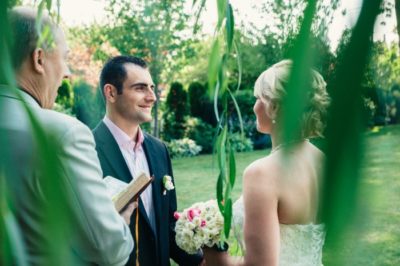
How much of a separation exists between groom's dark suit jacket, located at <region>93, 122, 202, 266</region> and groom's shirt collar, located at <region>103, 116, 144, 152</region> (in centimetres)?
3

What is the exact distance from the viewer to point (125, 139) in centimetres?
280

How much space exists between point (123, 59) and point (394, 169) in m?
2.87

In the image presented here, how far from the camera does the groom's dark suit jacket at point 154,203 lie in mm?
2531

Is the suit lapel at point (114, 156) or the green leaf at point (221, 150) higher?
the green leaf at point (221, 150)

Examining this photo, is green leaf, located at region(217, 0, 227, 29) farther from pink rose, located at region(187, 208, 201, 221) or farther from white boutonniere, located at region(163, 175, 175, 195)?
white boutonniere, located at region(163, 175, 175, 195)

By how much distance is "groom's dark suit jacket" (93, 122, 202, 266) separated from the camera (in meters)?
2.53

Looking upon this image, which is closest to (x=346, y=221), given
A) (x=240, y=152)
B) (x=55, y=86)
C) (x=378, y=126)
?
(x=378, y=126)

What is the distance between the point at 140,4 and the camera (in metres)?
0.55

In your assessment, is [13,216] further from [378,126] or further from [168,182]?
[168,182]

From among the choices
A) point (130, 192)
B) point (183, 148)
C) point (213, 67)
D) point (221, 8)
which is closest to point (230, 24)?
point (221, 8)

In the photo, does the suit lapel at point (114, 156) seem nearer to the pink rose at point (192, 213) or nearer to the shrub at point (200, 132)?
the pink rose at point (192, 213)

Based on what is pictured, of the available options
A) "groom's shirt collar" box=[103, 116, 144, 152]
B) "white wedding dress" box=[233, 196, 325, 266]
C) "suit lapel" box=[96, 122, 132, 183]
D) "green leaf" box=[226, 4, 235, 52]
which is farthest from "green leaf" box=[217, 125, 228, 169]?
"groom's shirt collar" box=[103, 116, 144, 152]

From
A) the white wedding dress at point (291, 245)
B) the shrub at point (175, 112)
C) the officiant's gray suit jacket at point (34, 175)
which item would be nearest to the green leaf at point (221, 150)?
the officiant's gray suit jacket at point (34, 175)

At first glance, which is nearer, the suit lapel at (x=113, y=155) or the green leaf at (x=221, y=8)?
the green leaf at (x=221, y=8)
